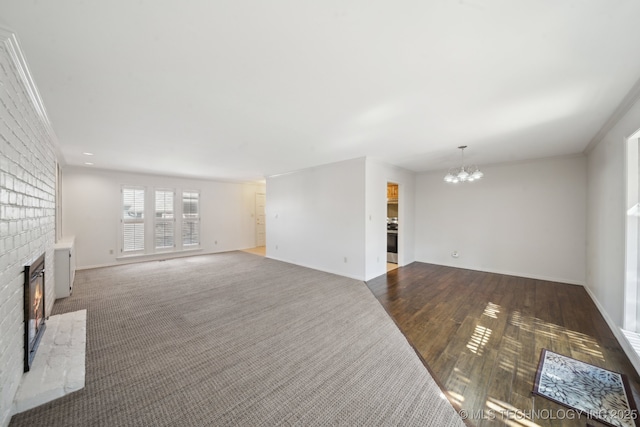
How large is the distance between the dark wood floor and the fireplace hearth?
11.0 ft

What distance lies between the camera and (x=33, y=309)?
2131mm

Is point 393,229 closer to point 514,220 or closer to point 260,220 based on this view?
point 514,220

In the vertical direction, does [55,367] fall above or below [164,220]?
below

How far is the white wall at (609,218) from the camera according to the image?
2486 millimetres

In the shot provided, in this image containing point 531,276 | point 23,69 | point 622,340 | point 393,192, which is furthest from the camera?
point 393,192

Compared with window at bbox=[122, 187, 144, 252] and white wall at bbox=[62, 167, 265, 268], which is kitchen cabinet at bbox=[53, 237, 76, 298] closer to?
white wall at bbox=[62, 167, 265, 268]

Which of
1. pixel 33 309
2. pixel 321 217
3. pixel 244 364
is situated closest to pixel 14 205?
pixel 33 309

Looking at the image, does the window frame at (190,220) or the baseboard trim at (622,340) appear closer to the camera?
the baseboard trim at (622,340)

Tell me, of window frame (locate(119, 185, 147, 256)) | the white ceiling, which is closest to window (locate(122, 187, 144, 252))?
window frame (locate(119, 185, 147, 256))

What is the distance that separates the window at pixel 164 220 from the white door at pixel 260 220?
8.95 ft

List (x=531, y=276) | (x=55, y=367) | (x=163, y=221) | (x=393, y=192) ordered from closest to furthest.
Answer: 1. (x=55, y=367)
2. (x=531, y=276)
3. (x=393, y=192)
4. (x=163, y=221)

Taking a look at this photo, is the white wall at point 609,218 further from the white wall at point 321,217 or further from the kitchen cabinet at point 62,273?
the kitchen cabinet at point 62,273

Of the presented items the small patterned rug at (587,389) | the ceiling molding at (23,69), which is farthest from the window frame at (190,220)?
the small patterned rug at (587,389)

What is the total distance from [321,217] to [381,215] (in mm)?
1339
